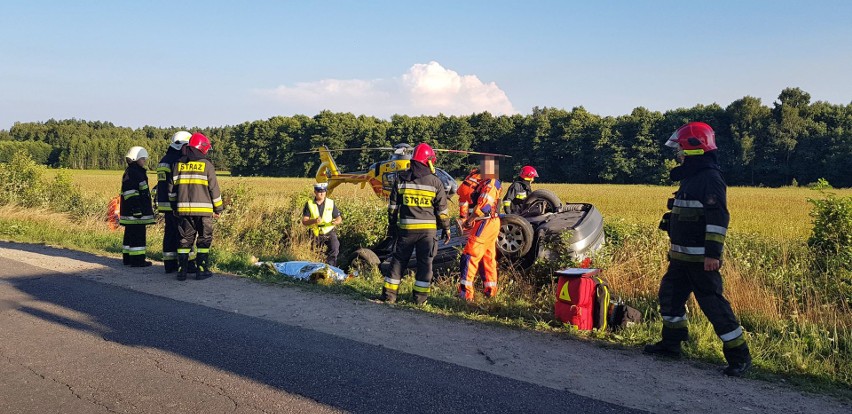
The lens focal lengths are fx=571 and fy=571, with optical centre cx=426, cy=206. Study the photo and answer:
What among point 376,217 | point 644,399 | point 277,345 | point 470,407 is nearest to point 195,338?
point 277,345

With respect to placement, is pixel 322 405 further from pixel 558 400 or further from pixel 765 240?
pixel 765 240

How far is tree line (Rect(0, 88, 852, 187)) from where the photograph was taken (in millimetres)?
51125

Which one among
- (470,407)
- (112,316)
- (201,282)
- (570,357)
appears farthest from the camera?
(201,282)

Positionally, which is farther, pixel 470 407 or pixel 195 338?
pixel 195 338

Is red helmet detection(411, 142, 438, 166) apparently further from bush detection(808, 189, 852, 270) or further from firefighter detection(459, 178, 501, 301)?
bush detection(808, 189, 852, 270)

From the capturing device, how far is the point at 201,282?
7910 mm

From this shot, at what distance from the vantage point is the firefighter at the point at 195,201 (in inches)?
317

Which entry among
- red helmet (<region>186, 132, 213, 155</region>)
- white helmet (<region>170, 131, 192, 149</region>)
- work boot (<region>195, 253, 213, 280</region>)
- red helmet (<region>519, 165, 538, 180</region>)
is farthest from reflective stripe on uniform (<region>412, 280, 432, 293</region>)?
red helmet (<region>519, 165, 538, 180</region>)

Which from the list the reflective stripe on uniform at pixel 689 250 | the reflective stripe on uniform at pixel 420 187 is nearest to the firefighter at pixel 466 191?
the reflective stripe on uniform at pixel 420 187

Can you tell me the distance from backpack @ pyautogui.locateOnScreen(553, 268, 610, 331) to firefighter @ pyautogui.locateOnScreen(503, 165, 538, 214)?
505cm

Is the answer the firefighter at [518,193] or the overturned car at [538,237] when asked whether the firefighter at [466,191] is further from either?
the overturned car at [538,237]

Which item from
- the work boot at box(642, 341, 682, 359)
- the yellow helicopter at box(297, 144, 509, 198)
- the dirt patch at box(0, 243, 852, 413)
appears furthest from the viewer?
the yellow helicopter at box(297, 144, 509, 198)

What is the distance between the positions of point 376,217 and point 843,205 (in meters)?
8.99

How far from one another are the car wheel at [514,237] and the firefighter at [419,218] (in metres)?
1.64
